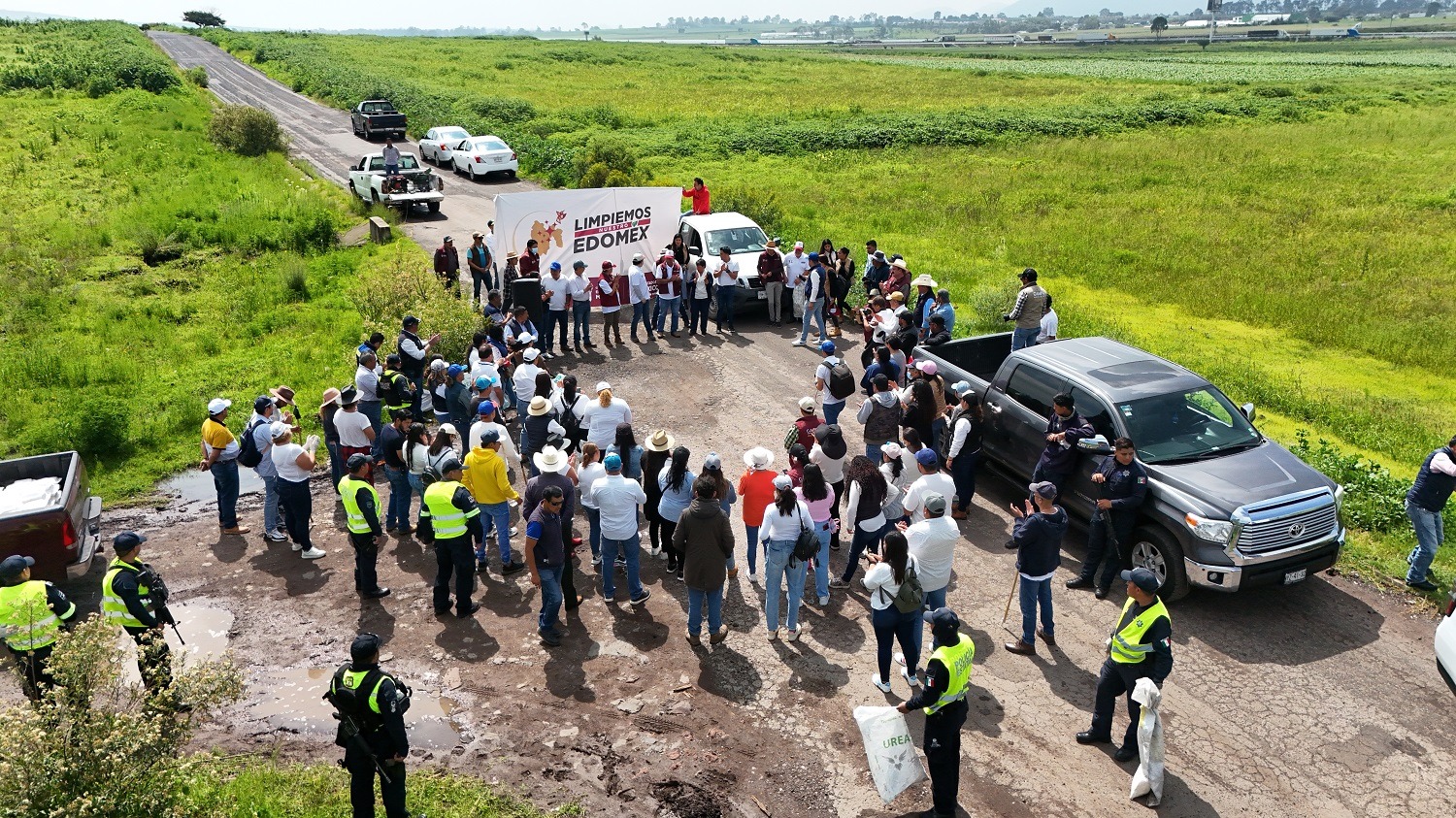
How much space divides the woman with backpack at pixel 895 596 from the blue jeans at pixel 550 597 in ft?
9.94

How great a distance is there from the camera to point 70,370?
1584 centimetres

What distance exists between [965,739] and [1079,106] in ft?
170

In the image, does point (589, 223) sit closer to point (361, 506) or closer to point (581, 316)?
point (581, 316)

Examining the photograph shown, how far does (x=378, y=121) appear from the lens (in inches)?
1619

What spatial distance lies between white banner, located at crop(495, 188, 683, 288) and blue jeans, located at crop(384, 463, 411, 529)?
23.5ft

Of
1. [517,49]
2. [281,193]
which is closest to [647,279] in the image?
[281,193]

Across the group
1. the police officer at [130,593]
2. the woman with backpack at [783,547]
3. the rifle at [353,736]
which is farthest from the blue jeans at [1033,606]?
the police officer at [130,593]

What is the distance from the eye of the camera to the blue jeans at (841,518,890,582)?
9719 mm

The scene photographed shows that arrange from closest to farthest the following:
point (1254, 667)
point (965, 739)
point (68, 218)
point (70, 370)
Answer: point (965, 739)
point (1254, 667)
point (70, 370)
point (68, 218)

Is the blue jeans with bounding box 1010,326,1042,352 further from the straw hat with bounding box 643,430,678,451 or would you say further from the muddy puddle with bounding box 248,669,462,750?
the muddy puddle with bounding box 248,669,462,750

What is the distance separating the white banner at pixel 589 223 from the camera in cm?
1750

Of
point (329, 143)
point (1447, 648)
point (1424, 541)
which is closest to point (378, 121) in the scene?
point (329, 143)

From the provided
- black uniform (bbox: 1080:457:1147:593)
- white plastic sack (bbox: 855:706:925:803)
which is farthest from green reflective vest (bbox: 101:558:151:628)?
black uniform (bbox: 1080:457:1147:593)

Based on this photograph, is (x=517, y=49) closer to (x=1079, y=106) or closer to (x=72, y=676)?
(x=1079, y=106)
